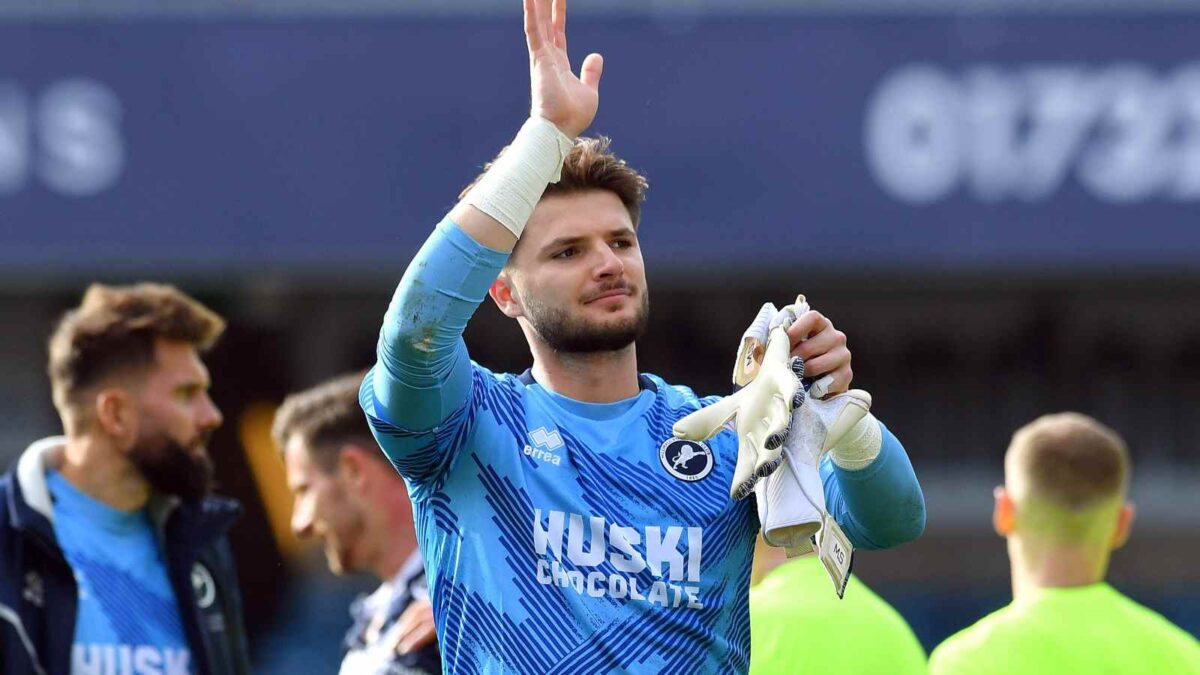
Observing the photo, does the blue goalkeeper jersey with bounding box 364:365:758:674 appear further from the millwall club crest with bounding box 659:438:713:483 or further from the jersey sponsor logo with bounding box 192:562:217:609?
the jersey sponsor logo with bounding box 192:562:217:609

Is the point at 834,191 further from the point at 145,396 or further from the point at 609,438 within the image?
the point at 609,438

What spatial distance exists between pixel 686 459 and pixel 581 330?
11.0 inches

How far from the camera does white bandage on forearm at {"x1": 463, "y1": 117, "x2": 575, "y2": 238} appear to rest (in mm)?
3029

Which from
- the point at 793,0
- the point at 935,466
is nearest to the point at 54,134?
the point at 793,0

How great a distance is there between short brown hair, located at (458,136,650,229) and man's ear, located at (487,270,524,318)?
17 cm

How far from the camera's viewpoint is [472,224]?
9.90ft

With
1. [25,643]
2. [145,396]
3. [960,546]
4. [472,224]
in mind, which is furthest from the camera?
[960,546]

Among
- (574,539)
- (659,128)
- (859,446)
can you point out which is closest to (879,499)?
(859,446)

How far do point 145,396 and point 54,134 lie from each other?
19.7ft

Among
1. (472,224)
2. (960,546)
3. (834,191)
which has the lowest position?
(960,546)

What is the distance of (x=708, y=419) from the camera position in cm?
303

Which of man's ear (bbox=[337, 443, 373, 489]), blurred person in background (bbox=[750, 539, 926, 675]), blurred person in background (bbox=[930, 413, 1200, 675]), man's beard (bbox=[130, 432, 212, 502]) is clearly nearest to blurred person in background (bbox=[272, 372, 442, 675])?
man's ear (bbox=[337, 443, 373, 489])

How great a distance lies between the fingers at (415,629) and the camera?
429 centimetres

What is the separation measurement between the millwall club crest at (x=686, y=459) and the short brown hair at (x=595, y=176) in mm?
438
